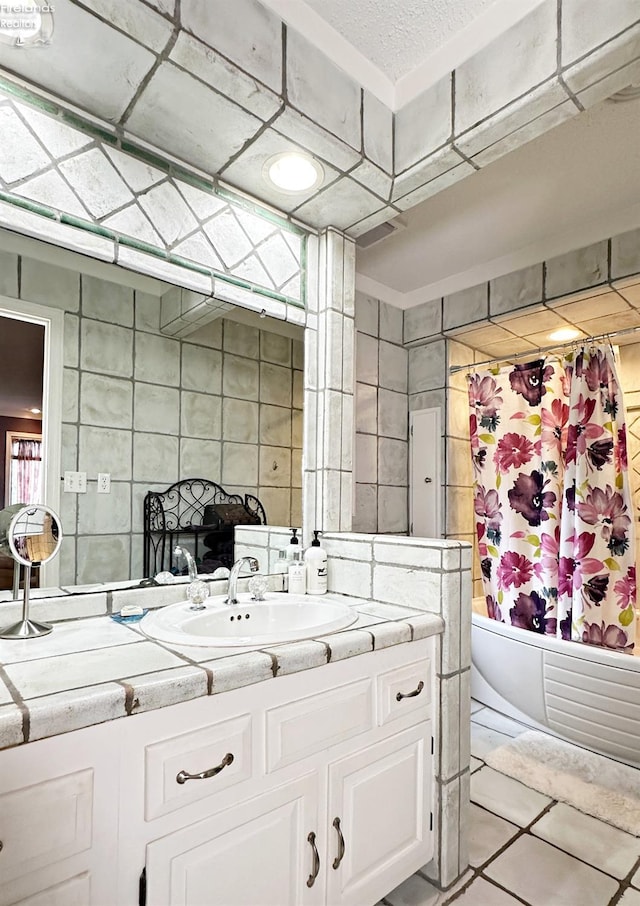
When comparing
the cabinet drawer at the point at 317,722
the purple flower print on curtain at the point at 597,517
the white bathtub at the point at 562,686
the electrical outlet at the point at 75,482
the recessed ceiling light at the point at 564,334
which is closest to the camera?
the cabinet drawer at the point at 317,722

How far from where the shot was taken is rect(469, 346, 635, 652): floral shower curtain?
2.30 m

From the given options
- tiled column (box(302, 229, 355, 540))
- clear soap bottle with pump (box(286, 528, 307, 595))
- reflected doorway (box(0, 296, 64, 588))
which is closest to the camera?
reflected doorway (box(0, 296, 64, 588))

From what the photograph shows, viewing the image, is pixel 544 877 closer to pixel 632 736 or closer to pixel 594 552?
pixel 632 736

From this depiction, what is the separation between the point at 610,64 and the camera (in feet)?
4.09

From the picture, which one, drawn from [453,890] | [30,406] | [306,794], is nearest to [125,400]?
[30,406]

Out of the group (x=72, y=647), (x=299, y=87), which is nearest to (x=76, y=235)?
(x=299, y=87)

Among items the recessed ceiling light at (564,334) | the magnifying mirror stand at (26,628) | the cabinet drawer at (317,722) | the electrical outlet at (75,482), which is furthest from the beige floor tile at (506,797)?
the recessed ceiling light at (564,334)

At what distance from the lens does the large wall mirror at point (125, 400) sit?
54.9 inches

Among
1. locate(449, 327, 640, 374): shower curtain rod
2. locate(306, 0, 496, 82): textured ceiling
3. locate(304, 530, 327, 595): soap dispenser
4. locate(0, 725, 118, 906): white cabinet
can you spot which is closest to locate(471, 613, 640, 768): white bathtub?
locate(304, 530, 327, 595): soap dispenser

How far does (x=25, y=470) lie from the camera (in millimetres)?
1334

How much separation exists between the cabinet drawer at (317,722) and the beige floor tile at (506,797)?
3.09 feet

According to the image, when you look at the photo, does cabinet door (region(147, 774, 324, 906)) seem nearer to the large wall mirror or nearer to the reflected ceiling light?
the large wall mirror

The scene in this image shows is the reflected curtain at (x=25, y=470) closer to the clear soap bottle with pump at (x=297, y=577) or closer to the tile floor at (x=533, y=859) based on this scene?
the clear soap bottle with pump at (x=297, y=577)

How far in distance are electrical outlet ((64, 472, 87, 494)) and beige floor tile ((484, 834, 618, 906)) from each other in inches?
63.5
